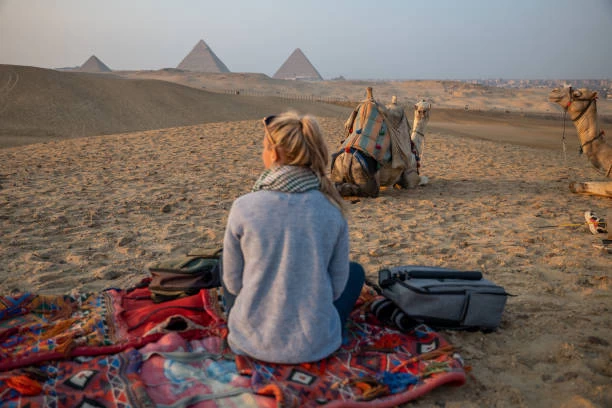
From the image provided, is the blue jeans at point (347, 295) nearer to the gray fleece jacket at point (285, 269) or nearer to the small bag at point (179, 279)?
the gray fleece jacket at point (285, 269)

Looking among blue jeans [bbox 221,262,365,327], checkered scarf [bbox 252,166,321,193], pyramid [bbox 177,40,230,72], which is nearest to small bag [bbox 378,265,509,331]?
blue jeans [bbox 221,262,365,327]

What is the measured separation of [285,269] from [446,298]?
1.33 m

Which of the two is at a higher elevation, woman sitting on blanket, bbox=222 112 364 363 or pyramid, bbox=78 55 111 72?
pyramid, bbox=78 55 111 72

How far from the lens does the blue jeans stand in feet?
9.77

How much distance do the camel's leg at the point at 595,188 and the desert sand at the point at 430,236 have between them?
12 cm

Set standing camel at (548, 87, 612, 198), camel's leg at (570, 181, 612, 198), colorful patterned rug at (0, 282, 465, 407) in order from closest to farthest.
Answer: colorful patterned rug at (0, 282, 465, 407)
camel's leg at (570, 181, 612, 198)
standing camel at (548, 87, 612, 198)

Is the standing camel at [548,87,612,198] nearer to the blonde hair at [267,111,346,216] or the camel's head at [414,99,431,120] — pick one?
the camel's head at [414,99,431,120]

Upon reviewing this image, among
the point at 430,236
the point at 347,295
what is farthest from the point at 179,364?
the point at 430,236

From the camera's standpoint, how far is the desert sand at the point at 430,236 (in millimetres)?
3080

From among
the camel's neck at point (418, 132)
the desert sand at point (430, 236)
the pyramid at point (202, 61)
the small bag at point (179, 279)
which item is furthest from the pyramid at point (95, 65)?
the small bag at point (179, 279)

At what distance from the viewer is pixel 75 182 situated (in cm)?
809

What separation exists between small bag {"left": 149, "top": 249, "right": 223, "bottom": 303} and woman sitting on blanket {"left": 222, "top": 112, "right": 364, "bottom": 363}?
34.6 inches

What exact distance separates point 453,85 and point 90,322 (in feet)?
337

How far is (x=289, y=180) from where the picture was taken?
2584 millimetres
